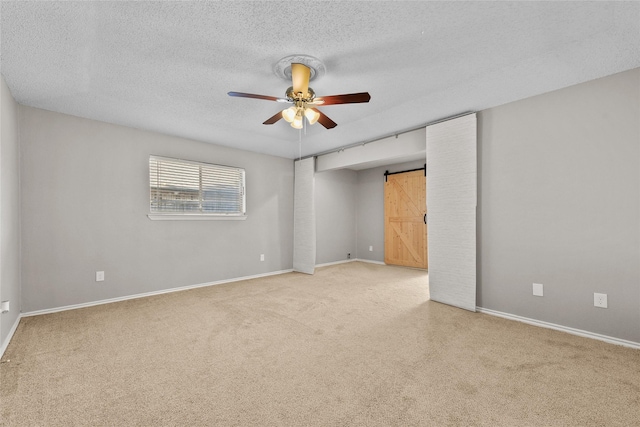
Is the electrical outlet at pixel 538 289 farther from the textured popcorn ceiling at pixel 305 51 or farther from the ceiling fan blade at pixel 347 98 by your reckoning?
the ceiling fan blade at pixel 347 98

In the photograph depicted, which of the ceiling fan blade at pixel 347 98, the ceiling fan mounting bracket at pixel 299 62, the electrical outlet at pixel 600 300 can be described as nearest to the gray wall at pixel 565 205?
the electrical outlet at pixel 600 300

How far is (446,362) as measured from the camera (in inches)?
83.0

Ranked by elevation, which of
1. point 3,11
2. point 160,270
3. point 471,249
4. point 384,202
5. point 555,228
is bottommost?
point 160,270

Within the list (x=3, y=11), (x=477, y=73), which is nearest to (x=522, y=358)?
(x=477, y=73)

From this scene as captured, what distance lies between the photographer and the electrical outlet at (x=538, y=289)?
288cm

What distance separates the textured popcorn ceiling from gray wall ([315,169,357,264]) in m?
3.23

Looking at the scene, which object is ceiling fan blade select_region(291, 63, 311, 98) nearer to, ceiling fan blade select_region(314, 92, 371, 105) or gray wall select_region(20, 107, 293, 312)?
ceiling fan blade select_region(314, 92, 371, 105)

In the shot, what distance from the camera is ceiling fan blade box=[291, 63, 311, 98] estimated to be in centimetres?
234

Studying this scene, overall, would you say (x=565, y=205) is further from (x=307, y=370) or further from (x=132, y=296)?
(x=132, y=296)

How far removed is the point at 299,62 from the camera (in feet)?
7.59

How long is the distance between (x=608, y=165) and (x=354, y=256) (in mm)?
5137

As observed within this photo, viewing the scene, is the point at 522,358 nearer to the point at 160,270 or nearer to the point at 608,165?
the point at 608,165

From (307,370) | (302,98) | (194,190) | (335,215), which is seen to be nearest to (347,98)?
(302,98)

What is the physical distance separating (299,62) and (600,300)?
3431 millimetres
